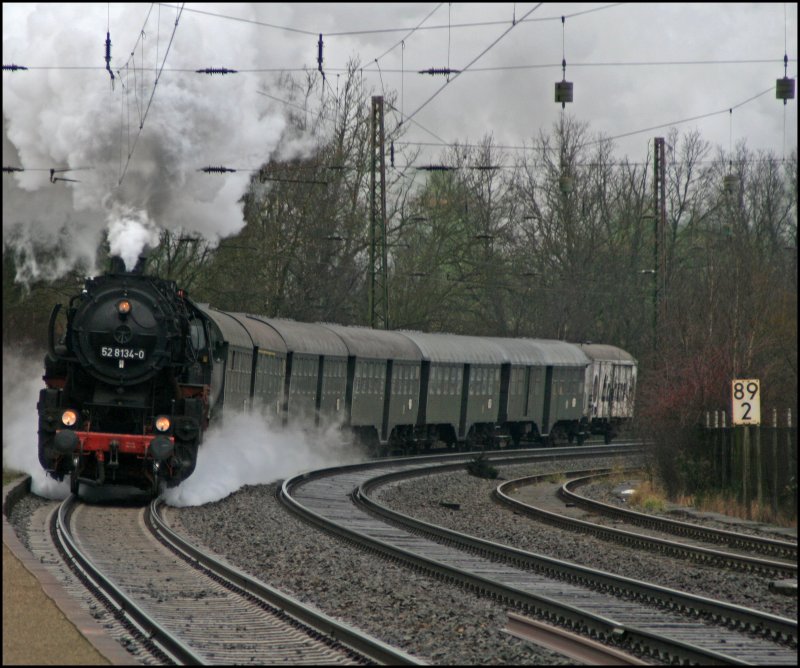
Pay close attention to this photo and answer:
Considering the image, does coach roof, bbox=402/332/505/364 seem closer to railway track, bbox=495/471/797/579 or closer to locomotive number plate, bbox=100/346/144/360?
railway track, bbox=495/471/797/579

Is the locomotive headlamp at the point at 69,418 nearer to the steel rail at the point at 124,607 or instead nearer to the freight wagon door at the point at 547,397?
the steel rail at the point at 124,607

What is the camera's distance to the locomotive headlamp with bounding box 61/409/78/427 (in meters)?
16.4

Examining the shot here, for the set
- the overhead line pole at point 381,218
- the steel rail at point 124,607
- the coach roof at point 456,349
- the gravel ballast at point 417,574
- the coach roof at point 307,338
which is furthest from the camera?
the overhead line pole at point 381,218

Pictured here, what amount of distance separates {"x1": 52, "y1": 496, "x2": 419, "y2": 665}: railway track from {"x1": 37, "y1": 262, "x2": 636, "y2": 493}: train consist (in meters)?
2.48

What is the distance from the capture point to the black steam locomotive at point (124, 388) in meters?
16.4

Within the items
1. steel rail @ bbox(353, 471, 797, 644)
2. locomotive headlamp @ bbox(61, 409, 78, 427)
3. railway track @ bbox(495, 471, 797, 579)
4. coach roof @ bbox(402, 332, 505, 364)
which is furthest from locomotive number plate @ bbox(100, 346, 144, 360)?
coach roof @ bbox(402, 332, 505, 364)

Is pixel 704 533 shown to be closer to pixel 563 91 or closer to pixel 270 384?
pixel 563 91

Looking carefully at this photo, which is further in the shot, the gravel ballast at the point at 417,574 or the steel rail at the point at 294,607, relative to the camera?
the gravel ballast at the point at 417,574

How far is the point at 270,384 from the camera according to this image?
77.5 ft

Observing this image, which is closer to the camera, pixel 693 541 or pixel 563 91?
pixel 693 541

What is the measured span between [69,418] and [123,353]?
3.67ft

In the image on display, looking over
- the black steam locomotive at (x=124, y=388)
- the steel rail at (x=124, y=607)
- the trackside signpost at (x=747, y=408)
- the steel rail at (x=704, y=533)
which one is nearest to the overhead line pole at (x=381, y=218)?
the steel rail at (x=704, y=533)

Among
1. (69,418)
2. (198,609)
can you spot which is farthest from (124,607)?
(69,418)

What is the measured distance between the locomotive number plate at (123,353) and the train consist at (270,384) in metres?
0.01
